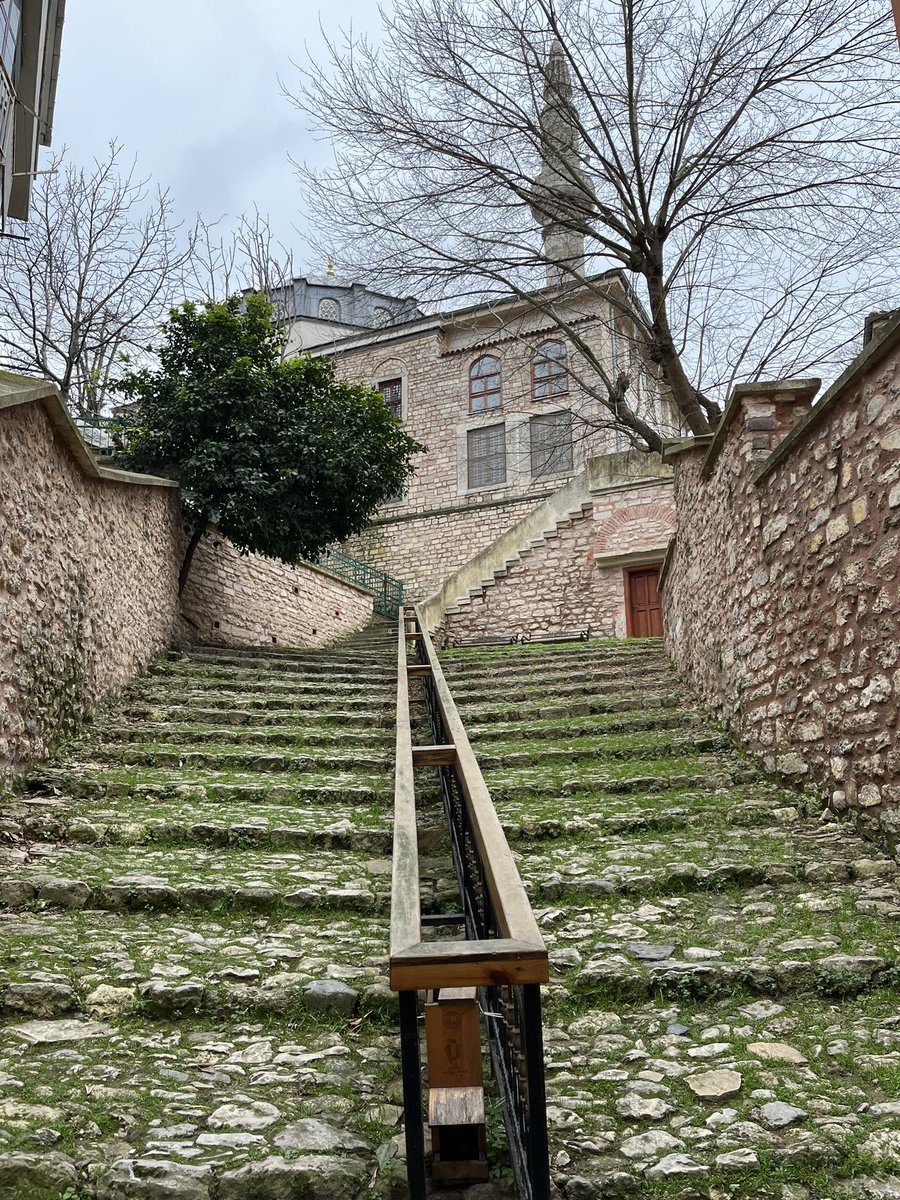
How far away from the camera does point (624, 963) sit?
315 cm

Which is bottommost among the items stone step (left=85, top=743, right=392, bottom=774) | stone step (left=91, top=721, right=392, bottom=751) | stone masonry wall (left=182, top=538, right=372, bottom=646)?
stone step (left=85, top=743, right=392, bottom=774)

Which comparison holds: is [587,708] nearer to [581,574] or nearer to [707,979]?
[707,979]

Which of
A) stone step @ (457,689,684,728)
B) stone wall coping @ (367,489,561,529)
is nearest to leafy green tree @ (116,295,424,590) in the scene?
stone step @ (457,689,684,728)

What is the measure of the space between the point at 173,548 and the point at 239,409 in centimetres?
193

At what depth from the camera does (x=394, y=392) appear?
882 inches

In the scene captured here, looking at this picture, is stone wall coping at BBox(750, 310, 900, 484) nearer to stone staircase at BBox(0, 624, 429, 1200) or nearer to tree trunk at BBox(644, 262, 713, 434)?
stone staircase at BBox(0, 624, 429, 1200)

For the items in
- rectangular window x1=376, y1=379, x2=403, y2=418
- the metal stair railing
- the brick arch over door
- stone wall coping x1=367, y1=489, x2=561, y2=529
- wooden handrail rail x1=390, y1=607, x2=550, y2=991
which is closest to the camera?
wooden handrail rail x1=390, y1=607, x2=550, y2=991

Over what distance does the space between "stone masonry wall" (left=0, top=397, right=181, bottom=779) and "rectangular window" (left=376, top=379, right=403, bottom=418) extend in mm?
14029

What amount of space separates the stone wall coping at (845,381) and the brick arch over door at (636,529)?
342 inches

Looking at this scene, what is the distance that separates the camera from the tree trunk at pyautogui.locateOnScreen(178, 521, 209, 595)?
34.0ft

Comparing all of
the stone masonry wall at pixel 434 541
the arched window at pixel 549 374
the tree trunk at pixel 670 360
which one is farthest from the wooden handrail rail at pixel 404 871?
the arched window at pixel 549 374

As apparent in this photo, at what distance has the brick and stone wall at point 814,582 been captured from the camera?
387 centimetres

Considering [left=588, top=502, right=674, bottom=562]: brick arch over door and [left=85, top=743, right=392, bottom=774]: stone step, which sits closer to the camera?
[left=85, top=743, right=392, bottom=774]: stone step

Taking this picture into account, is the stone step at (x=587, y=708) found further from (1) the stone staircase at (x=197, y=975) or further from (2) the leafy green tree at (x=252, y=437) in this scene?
(2) the leafy green tree at (x=252, y=437)
